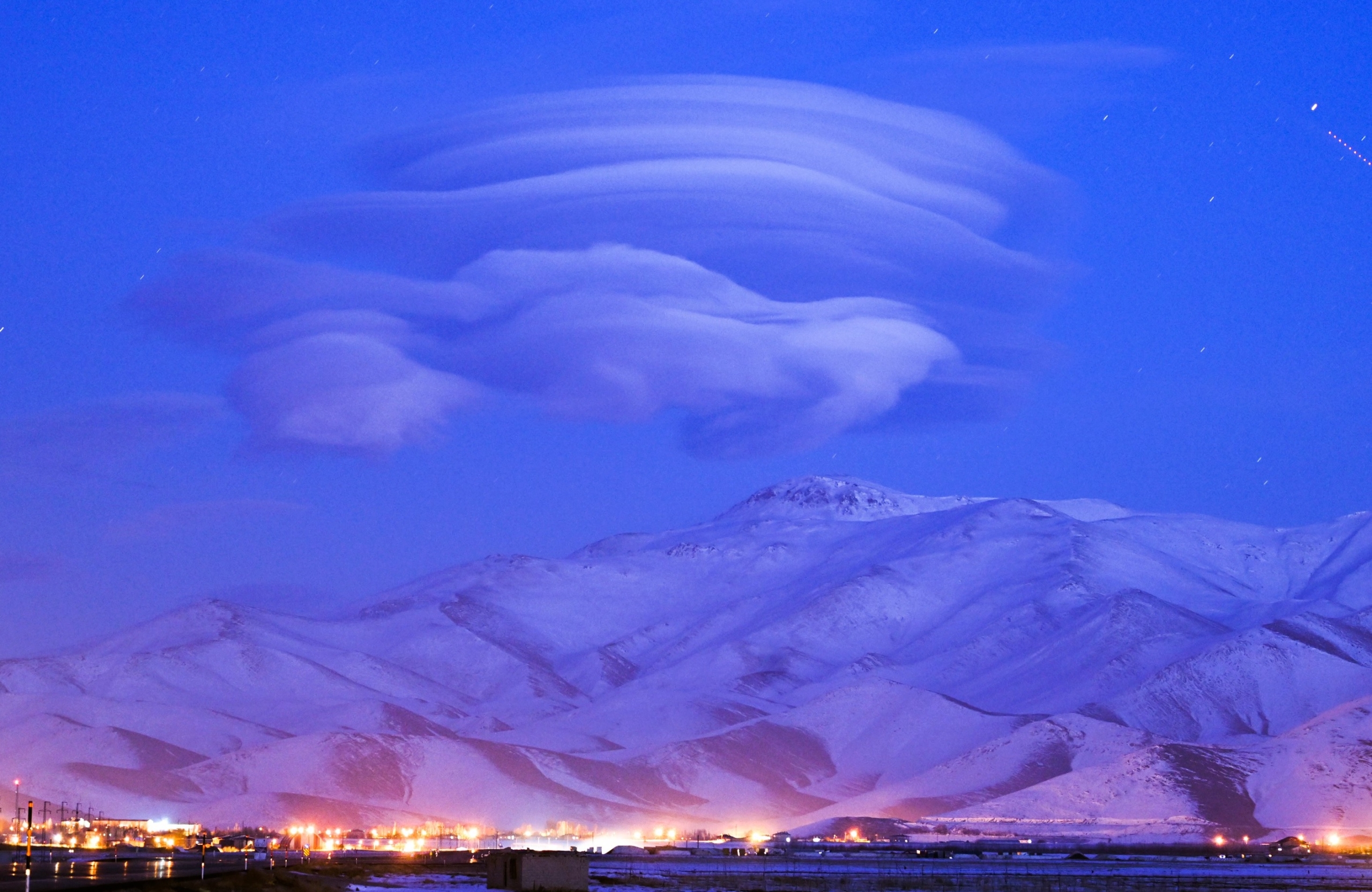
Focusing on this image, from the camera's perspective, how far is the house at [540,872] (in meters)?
103

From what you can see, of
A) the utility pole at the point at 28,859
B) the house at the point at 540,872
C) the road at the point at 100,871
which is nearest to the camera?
the utility pole at the point at 28,859

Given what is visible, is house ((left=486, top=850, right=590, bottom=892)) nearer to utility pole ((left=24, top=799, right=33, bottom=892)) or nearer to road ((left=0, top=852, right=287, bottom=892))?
road ((left=0, top=852, right=287, bottom=892))

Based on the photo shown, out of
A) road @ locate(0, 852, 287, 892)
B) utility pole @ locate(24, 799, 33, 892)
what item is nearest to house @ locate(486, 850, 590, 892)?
road @ locate(0, 852, 287, 892)

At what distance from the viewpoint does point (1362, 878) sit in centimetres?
14312

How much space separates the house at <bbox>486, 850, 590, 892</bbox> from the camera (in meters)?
103

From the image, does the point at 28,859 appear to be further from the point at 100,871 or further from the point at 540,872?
the point at 540,872

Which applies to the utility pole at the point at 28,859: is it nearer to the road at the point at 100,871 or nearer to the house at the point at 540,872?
the road at the point at 100,871

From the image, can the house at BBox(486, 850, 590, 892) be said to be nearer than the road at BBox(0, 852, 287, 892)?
No

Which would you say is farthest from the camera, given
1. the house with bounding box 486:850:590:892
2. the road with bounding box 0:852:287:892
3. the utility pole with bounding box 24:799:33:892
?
the house with bounding box 486:850:590:892

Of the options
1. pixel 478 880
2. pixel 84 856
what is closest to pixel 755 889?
pixel 478 880

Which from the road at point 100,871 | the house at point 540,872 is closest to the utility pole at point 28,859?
the road at point 100,871

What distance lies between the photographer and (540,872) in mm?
103750

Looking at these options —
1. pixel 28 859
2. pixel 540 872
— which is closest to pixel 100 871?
pixel 540 872

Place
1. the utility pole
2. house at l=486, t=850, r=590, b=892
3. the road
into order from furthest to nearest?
house at l=486, t=850, r=590, b=892 < the road < the utility pole
